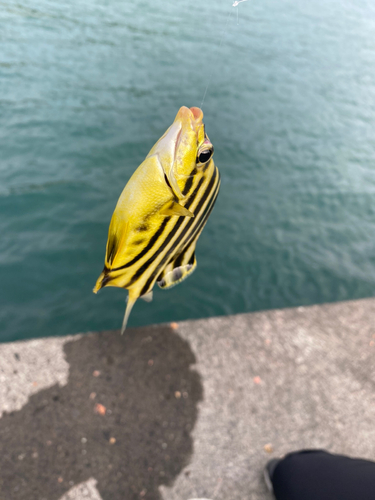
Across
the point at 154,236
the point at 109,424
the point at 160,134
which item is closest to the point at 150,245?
the point at 154,236

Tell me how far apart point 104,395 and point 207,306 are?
1.78 metres

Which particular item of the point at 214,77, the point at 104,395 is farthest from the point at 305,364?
the point at 214,77

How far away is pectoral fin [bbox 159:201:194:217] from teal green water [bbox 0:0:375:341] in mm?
3136

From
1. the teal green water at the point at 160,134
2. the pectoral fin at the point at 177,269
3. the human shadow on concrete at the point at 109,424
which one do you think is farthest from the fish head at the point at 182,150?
the teal green water at the point at 160,134

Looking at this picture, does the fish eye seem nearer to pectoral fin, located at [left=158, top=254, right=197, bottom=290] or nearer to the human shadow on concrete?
pectoral fin, located at [left=158, top=254, right=197, bottom=290]

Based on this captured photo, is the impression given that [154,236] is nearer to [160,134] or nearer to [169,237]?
[169,237]

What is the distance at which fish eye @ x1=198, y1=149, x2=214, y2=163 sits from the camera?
1068mm

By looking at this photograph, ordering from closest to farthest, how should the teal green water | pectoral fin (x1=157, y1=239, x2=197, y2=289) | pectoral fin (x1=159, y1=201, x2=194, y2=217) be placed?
pectoral fin (x1=159, y1=201, x2=194, y2=217) < pectoral fin (x1=157, y1=239, x2=197, y2=289) < the teal green water

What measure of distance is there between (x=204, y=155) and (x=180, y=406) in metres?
2.49

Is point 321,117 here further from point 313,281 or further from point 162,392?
point 162,392

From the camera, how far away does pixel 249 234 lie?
531 centimetres

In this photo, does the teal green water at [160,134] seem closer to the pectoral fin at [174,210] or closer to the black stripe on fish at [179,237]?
the black stripe on fish at [179,237]

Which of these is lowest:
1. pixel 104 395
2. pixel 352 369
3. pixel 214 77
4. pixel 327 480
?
pixel 104 395

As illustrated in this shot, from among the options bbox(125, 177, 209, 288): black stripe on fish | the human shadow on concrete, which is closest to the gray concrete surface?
the human shadow on concrete
